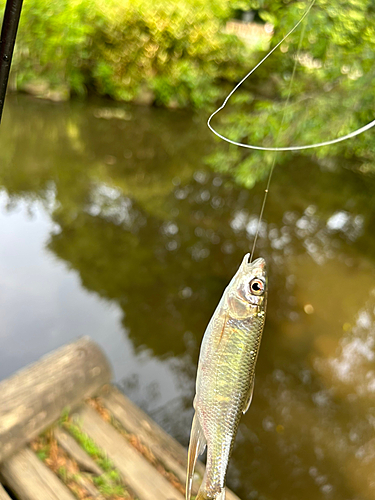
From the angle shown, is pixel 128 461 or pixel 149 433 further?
pixel 149 433

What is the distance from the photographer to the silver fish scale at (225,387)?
4.24ft

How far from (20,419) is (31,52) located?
8853 mm

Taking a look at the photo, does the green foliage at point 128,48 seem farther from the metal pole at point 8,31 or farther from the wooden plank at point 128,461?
the metal pole at point 8,31

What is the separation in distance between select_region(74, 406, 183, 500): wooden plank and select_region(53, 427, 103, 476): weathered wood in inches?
3.5

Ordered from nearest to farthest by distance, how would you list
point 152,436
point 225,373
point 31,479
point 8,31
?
1. point 8,31
2. point 225,373
3. point 31,479
4. point 152,436

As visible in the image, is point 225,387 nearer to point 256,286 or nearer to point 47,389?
point 256,286

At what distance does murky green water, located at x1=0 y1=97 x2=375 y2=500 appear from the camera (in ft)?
10.7

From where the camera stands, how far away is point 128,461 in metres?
2.27

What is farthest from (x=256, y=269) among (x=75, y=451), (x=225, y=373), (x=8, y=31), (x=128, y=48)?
(x=128, y=48)

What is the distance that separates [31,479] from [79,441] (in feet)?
1.06

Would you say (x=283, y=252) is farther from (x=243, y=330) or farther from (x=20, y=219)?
(x=243, y=330)

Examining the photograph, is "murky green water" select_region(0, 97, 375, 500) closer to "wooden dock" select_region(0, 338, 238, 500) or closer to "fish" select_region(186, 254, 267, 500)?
"wooden dock" select_region(0, 338, 238, 500)

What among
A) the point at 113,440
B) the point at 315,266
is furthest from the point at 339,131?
the point at 113,440

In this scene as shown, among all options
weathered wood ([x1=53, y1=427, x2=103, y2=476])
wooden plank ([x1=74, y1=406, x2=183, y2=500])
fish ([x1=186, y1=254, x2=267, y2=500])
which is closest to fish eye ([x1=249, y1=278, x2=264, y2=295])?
fish ([x1=186, y1=254, x2=267, y2=500])
